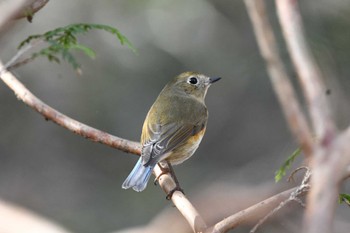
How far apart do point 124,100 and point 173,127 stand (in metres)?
4.21

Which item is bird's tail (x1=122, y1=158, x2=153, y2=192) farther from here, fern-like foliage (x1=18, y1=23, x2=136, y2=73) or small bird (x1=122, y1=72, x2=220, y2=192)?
fern-like foliage (x1=18, y1=23, x2=136, y2=73)

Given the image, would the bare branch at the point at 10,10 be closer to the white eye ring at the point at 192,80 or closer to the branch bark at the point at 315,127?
the branch bark at the point at 315,127

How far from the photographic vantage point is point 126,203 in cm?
817

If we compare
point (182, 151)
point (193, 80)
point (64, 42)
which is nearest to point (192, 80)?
point (193, 80)

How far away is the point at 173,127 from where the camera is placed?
4.64 metres

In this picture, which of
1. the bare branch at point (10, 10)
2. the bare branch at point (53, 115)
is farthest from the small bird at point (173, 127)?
the bare branch at point (10, 10)

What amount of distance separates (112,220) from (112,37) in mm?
2408

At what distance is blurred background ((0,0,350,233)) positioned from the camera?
332 inches

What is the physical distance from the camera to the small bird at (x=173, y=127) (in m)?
3.96

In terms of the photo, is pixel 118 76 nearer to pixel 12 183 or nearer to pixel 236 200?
pixel 12 183

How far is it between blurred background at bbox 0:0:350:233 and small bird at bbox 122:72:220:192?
3125 millimetres

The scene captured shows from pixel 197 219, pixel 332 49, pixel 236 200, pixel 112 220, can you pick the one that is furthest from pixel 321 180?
pixel 112 220

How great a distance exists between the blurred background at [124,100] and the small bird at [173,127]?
3.13 m

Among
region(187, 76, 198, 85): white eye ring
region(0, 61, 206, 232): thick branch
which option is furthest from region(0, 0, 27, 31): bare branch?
region(187, 76, 198, 85): white eye ring
